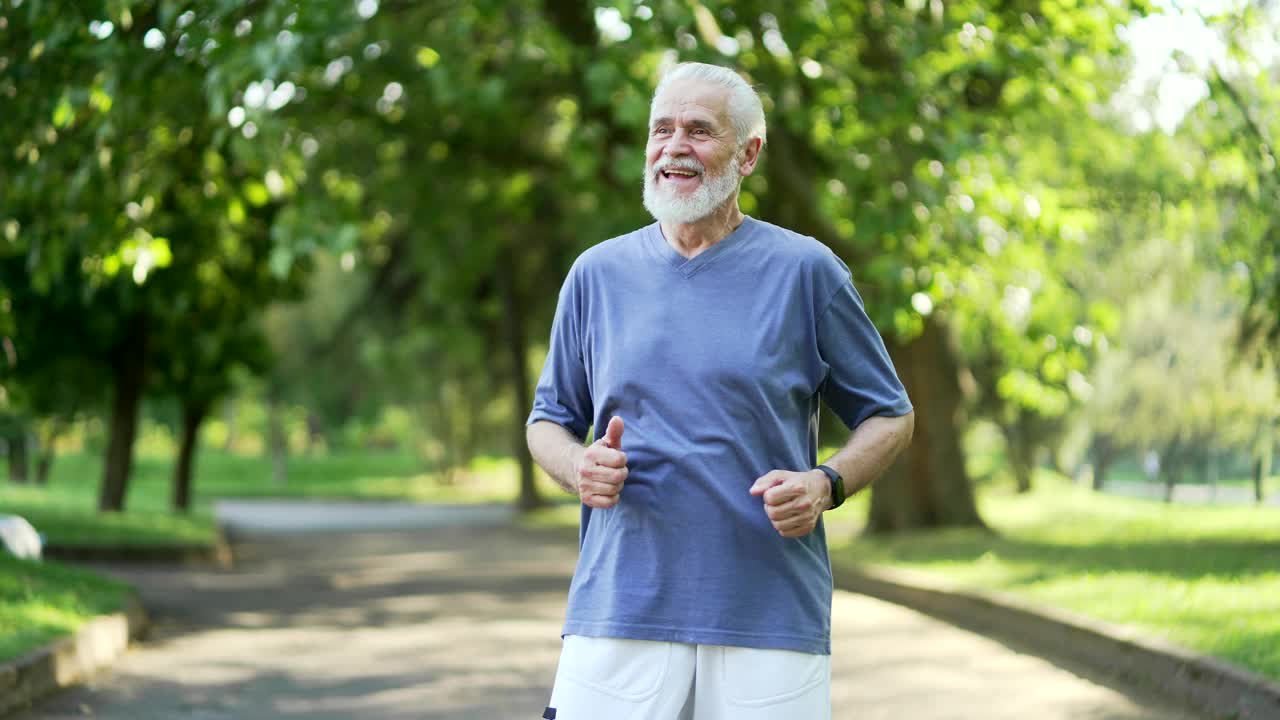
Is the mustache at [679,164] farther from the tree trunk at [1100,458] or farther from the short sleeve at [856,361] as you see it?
the tree trunk at [1100,458]

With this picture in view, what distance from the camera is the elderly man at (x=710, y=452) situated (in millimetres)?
3383

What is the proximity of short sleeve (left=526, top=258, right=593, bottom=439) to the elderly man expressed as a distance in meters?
0.09

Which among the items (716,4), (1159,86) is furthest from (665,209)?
(1159,86)

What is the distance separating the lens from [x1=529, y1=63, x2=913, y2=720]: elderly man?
338 cm

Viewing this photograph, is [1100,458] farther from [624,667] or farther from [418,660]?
[624,667]

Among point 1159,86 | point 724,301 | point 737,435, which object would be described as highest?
point 1159,86

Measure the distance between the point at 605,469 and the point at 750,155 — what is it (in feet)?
2.63

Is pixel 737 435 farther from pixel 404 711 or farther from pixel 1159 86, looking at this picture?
pixel 1159 86

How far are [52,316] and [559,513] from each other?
463 inches

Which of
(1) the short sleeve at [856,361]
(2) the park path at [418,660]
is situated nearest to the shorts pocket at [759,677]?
(1) the short sleeve at [856,361]

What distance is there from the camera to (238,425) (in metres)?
98.9

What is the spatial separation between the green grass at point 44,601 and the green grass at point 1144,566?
20.7 ft

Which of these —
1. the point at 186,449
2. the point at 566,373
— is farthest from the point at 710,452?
the point at 186,449

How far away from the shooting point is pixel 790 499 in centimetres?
333
